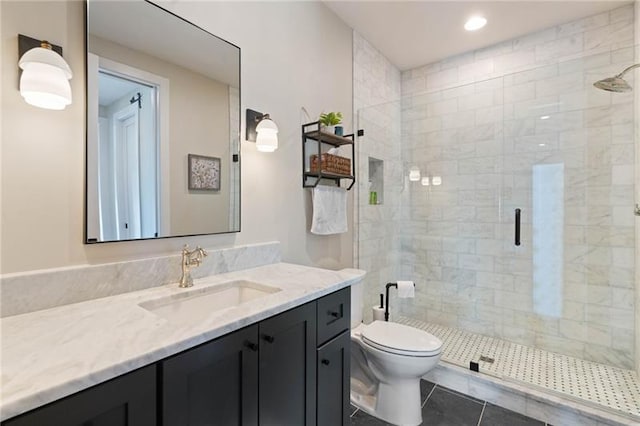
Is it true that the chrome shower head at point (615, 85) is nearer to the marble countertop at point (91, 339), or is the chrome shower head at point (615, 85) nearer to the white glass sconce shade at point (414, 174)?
the white glass sconce shade at point (414, 174)

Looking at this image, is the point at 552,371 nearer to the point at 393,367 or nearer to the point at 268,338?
the point at 393,367

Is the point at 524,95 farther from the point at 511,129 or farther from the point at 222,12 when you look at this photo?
the point at 222,12

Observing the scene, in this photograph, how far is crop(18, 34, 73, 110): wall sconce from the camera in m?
0.94

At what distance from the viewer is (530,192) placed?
8.43ft

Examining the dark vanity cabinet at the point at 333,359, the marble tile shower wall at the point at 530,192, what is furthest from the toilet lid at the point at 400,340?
the marble tile shower wall at the point at 530,192

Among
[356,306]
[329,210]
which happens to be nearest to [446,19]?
[329,210]

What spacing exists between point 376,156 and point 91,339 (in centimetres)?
249

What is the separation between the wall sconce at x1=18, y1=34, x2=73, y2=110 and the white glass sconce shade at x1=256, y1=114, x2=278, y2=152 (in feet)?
2.67

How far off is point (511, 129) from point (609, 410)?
2.01m

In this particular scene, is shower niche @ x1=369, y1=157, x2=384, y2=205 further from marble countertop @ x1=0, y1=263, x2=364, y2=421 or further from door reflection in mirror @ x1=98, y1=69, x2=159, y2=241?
door reflection in mirror @ x1=98, y1=69, x2=159, y2=241

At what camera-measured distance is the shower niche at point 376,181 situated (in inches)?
112

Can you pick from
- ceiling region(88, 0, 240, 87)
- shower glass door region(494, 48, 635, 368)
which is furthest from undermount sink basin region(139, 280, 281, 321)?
shower glass door region(494, 48, 635, 368)

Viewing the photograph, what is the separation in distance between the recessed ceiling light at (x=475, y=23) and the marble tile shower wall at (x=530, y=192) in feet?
1.38

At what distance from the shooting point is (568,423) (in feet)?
5.77
